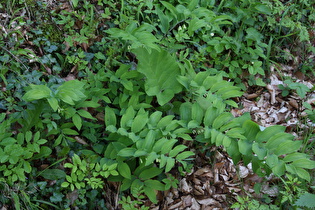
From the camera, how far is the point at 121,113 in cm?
279

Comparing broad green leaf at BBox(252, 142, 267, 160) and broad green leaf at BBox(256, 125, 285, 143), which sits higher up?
broad green leaf at BBox(256, 125, 285, 143)

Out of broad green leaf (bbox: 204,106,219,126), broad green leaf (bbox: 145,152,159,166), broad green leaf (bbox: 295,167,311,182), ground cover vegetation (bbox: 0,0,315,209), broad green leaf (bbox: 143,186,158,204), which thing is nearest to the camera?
broad green leaf (bbox: 295,167,311,182)

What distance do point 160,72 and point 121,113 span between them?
1.64 feet

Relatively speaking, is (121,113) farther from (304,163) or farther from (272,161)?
(304,163)

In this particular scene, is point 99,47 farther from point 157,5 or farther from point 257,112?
point 257,112

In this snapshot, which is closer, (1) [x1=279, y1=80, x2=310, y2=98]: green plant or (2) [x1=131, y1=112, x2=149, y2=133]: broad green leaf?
(2) [x1=131, y1=112, x2=149, y2=133]: broad green leaf

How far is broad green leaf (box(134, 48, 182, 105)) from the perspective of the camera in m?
2.83

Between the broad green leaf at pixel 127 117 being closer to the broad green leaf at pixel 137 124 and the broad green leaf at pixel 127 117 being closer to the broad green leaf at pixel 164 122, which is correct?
the broad green leaf at pixel 137 124

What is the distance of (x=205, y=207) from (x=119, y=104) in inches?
47.8

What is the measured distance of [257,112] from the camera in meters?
3.82

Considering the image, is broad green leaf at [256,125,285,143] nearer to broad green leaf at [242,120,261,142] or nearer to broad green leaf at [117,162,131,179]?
broad green leaf at [242,120,261,142]

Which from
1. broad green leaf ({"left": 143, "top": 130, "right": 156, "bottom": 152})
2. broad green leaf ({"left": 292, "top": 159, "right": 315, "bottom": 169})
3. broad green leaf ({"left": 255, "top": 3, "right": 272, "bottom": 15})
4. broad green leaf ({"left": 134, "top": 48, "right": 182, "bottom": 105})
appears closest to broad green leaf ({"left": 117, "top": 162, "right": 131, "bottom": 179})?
broad green leaf ({"left": 143, "top": 130, "right": 156, "bottom": 152})

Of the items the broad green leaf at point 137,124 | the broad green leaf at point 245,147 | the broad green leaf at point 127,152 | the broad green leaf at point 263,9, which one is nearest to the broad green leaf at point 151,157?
the broad green leaf at point 127,152

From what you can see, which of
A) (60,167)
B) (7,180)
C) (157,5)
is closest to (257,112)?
(157,5)
